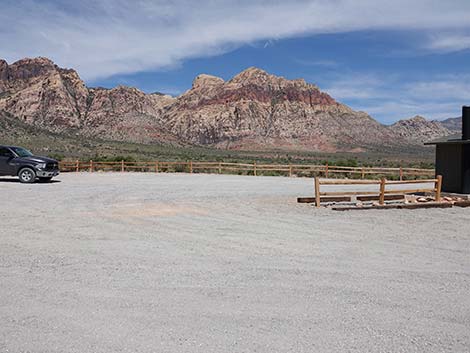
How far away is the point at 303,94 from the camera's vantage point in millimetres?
184250

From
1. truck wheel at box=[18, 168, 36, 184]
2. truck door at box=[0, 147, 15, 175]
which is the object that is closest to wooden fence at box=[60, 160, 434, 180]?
truck door at box=[0, 147, 15, 175]

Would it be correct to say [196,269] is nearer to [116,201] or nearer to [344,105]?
[116,201]

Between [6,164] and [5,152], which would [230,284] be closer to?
[6,164]

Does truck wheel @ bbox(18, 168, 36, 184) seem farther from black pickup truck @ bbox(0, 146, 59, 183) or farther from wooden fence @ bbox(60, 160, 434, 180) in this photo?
wooden fence @ bbox(60, 160, 434, 180)

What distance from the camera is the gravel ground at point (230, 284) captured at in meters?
4.91

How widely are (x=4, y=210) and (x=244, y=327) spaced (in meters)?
11.5

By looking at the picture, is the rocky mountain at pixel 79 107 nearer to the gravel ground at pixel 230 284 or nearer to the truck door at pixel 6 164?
the truck door at pixel 6 164

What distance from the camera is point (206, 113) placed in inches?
6909

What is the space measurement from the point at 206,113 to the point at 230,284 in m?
171

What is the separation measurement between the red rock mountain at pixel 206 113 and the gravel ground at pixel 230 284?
116 metres

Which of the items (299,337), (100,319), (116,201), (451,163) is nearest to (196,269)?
(100,319)

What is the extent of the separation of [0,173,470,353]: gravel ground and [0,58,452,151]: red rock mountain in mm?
116379

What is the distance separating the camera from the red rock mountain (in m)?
134

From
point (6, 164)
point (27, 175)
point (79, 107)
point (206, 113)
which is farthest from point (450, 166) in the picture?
point (206, 113)
